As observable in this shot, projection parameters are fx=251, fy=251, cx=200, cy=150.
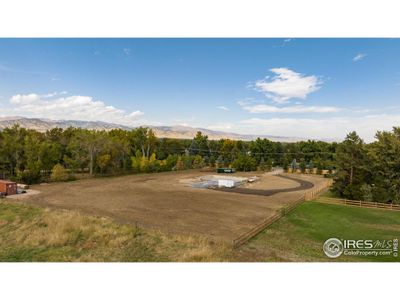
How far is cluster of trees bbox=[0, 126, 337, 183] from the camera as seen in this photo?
3066 cm

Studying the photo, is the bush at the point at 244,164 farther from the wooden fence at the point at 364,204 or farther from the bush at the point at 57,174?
the bush at the point at 57,174

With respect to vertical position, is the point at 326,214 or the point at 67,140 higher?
the point at 67,140

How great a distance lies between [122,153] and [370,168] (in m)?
33.6

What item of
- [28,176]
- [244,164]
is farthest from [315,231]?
[244,164]

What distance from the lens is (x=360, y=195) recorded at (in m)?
21.6

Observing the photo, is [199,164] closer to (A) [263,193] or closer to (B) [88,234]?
(A) [263,193]

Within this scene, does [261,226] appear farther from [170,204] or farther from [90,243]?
[90,243]

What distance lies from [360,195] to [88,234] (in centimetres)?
2136

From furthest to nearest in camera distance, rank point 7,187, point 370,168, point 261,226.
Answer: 1. point 370,168
2. point 7,187
3. point 261,226

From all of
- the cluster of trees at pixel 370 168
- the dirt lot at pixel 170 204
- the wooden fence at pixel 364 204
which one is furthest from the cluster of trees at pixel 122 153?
the dirt lot at pixel 170 204

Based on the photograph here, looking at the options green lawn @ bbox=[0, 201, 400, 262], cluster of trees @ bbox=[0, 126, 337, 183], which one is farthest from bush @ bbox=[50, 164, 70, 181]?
green lawn @ bbox=[0, 201, 400, 262]

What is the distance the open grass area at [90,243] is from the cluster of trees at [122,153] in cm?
1705

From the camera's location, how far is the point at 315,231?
14.9 m

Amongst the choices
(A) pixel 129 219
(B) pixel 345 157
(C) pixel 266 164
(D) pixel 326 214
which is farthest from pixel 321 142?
(A) pixel 129 219
